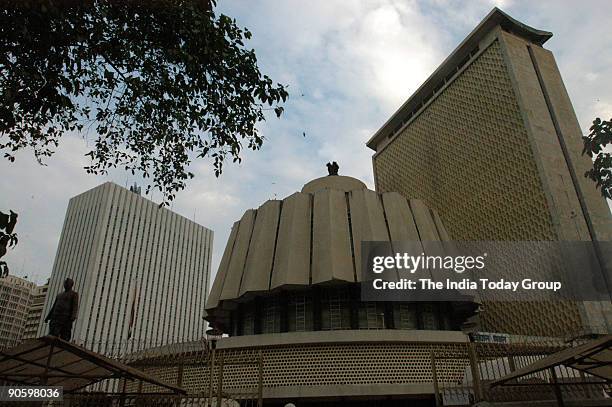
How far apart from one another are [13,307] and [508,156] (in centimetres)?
10682

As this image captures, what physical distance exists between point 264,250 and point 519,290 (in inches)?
723

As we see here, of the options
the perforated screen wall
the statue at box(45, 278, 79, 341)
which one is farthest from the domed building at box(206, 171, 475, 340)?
the statue at box(45, 278, 79, 341)

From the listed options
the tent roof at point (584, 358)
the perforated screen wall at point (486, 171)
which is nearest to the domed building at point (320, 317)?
the tent roof at point (584, 358)

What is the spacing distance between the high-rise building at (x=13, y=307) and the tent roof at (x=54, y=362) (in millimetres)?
103529

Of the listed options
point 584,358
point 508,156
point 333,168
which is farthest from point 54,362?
point 508,156

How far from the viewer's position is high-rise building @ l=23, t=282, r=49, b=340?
97812 mm

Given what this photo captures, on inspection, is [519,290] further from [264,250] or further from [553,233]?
[264,250]

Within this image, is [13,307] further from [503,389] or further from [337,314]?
[503,389]

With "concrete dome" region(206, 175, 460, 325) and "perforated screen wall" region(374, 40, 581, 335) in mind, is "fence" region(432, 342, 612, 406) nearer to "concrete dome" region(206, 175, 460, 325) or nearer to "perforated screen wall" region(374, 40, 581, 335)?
"concrete dome" region(206, 175, 460, 325)

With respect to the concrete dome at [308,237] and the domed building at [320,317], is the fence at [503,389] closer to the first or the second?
the domed building at [320,317]

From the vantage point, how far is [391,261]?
64.1ft

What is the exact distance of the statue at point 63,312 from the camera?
960cm

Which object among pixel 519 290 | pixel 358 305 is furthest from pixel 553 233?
pixel 358 305

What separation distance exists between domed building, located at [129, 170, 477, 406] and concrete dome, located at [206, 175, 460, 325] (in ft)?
0.20
